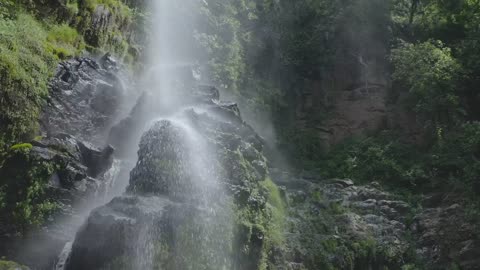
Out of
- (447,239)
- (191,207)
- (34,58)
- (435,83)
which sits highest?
(435,83)

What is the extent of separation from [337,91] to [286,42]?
392cm

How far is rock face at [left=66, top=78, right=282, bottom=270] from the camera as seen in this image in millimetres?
9609

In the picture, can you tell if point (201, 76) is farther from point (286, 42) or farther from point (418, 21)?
point (418, 21)

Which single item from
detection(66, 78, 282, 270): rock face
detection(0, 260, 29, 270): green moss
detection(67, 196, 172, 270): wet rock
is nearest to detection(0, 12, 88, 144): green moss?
detection(66, 78, 282, 270): rock face

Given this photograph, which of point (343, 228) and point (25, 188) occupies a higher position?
point (343, 228)

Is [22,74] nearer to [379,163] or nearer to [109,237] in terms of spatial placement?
[109,237]

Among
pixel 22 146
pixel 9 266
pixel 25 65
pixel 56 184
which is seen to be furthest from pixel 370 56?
pixel 9 266

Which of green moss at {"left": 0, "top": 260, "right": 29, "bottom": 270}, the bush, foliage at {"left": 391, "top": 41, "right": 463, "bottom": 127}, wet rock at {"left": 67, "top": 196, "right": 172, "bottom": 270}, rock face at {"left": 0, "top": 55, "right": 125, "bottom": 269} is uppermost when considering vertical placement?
foliage at {"left": 391, "top": 41, "right": 463, "bottom": 127}

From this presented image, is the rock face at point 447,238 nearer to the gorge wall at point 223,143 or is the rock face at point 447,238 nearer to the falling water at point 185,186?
the gorge wall at point 223,143

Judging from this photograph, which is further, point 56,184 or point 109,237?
point 56,184

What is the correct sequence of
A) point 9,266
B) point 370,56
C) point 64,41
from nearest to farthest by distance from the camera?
point 9,266 < point 64,41 < point 370,56

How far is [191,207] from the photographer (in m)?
10.6

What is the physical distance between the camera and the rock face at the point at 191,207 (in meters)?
9.61

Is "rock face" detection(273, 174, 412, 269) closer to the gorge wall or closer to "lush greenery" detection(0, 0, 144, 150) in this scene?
the gorge wall
